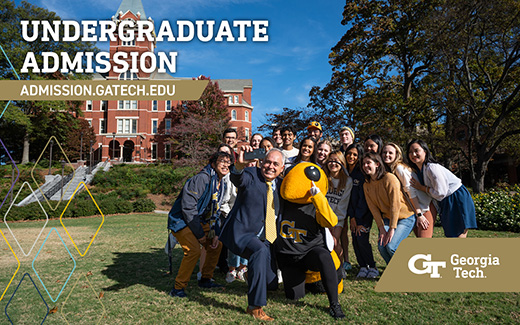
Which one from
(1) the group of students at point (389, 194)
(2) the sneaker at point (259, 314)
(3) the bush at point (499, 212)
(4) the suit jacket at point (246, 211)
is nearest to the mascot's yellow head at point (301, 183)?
(4) the suit jacket at point (246, 211)

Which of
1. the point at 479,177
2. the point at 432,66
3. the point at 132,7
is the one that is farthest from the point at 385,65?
the point at 132,7

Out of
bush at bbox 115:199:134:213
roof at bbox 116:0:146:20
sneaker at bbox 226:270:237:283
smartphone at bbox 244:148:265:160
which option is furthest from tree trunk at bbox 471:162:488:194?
roof at bbox 116:0:146:20

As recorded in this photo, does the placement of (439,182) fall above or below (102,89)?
below

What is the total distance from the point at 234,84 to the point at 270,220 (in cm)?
5140

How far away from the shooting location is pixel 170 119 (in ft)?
159

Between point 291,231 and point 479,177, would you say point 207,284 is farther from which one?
point 479,177

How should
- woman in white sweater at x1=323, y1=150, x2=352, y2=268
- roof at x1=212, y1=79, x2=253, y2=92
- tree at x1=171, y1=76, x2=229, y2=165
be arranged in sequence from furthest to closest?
1. roof at x1=212, y1=79, x2=253, y2=92
2. tree at x1=171, y1=76, x2=229, y2=165
3. woman in white sweater at x1=323, y1=150, x2=352, y2=268

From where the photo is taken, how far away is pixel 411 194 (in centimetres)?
494

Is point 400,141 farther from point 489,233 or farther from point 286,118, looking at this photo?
point 286,118

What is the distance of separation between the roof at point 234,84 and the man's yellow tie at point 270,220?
162 ft

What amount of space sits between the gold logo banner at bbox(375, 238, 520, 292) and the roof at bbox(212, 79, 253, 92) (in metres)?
49.7

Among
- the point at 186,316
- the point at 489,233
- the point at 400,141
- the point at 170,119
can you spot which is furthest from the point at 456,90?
the point at 170,119

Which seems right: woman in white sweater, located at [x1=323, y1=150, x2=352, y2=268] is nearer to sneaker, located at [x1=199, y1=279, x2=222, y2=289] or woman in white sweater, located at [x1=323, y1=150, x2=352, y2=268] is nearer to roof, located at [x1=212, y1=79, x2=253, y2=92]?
sneaker, located at [x1=199, y1=279, x2=222, y2=289]

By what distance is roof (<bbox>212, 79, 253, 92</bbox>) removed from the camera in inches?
2062
